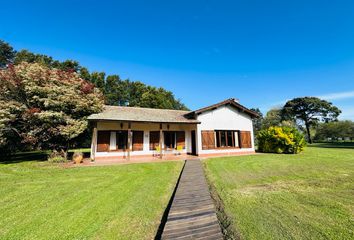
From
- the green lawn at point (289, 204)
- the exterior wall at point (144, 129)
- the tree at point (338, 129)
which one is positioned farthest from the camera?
the tree at point (338, 129)

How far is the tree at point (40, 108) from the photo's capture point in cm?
1236

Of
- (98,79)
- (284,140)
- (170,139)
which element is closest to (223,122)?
(170,139)

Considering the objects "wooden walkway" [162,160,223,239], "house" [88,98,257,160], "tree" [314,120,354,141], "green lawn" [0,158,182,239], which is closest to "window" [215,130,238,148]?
"house" [88,98,257,160]

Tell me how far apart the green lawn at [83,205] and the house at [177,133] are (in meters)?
5.65

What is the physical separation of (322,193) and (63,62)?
37179 mm

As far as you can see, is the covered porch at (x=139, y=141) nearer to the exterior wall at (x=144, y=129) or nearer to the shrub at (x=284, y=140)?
the exterior wall at (x=144, y=129)

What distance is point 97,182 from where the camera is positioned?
284 inches

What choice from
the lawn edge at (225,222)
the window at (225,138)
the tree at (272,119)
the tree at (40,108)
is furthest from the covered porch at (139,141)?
the tree at (272,119)

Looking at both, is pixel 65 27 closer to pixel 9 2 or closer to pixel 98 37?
pixel 98 37

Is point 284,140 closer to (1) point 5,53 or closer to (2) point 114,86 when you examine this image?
(2) point 114,86

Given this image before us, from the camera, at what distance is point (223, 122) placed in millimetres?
16188

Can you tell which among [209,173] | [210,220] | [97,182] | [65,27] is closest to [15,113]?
[65,27]

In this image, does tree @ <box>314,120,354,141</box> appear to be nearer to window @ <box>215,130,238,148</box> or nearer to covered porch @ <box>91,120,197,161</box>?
window @ <box>215,130,238,148</box>

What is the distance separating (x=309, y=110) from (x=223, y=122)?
106 ft
